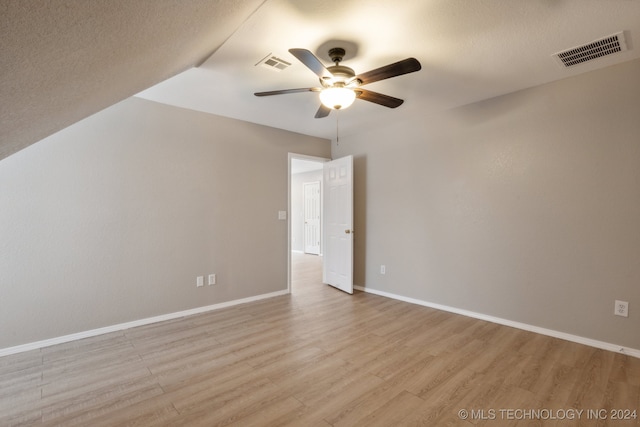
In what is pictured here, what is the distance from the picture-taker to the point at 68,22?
74 cm

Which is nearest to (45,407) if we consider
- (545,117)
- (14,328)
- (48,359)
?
(48,359)

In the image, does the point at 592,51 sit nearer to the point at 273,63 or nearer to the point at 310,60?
the point at 310,60

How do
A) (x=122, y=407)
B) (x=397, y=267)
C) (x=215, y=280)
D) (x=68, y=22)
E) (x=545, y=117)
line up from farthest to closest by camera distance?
1. (x=397, y=267)
2. (x=215, y=280)
3. (x=545, y=117)
4. (x=122, y=407)
5. (x=68, y=22)


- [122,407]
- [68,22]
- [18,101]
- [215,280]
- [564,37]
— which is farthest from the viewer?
[215,280]

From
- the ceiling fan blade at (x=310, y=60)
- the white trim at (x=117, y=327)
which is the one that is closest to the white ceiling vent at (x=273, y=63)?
the ceiling fan blade at (x=310, y=60)

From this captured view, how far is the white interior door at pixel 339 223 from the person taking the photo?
449 cm

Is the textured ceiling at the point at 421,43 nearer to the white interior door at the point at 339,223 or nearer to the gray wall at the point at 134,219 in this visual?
the gray wall at the point at 134,219

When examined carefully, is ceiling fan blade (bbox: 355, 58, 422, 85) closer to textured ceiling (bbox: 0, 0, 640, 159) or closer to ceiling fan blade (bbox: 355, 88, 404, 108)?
ceiling fan blade (bbox: 355, 88, 404, 108)

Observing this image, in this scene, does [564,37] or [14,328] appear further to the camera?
[14,328]

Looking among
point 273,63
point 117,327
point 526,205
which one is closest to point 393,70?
point 273,63

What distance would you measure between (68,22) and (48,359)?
3014 millimetres

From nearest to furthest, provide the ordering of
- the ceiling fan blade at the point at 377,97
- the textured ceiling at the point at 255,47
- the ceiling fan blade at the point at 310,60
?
the textured ceiling at the point at 255,47, the ceiling fan blade at the point at 310,60, the ceiling fan blade at the point at 377,97

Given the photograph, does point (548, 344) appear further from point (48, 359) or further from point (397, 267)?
point (48, 359)

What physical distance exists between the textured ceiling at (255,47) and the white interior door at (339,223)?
130 centimetres
